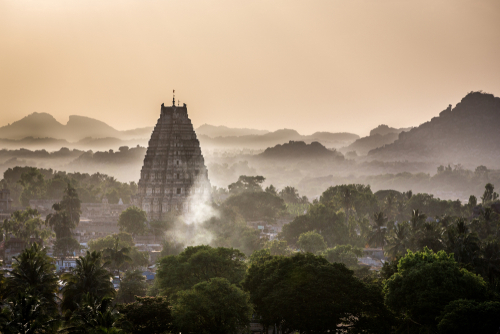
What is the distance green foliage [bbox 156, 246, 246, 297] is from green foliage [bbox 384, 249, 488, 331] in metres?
14.7

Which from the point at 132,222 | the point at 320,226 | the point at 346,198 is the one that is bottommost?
the point at 320,226

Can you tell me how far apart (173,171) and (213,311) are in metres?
74.4

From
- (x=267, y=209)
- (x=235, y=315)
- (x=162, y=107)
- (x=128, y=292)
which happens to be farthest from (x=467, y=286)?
(x=267, y=209)

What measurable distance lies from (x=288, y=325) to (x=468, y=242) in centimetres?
2455

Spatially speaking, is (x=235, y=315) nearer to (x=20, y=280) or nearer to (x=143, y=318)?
→ (x=143, y=318)

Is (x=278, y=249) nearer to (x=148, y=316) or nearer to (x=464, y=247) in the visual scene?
(x=464, y=247)

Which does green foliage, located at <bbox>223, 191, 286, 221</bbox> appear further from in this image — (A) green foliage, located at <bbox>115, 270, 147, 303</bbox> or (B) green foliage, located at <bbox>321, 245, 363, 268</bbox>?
(A) green foliage, located at <bbox>115, 270, 147, 303</bbox>

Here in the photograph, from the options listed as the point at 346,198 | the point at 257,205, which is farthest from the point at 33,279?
→ the point at 257,205

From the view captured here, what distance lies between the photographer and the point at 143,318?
140ft

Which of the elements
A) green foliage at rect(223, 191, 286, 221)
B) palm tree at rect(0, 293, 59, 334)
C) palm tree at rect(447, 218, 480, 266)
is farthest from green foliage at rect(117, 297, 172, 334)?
green foliage at rect(223, 191, 286, 221)

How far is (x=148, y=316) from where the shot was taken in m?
43.0

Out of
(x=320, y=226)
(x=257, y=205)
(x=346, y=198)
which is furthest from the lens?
(x=257, y=205)

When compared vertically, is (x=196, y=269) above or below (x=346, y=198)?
below

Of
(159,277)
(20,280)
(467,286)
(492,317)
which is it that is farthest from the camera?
(159,277)
